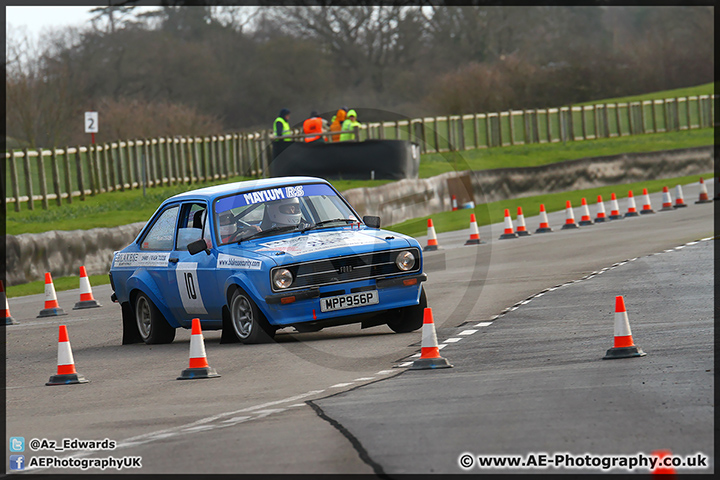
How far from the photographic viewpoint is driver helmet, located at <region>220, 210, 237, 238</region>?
12492mm

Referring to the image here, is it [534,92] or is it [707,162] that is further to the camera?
[534,92]

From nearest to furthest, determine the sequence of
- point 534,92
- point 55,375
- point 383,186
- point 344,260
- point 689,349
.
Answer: point 689,349 → point 55,375 → point 344,260 → point 383,186 → point 534,92

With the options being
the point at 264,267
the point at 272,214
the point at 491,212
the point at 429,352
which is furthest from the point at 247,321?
the point at 491,212

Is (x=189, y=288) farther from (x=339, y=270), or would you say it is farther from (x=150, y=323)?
(x=339, y=270)

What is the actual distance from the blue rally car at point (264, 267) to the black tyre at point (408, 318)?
11 millimetres

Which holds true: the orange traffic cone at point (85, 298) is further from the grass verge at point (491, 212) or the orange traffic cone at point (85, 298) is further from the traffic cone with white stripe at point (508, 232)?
the traffic cone with white stripe at point (508, 232)

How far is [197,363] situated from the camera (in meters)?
10.3

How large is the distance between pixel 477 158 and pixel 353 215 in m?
39.2

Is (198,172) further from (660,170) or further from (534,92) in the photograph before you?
(534,92)

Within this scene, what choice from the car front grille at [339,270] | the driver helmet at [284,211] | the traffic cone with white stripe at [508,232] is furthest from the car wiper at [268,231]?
the traffic cone with white stripe at [508,232]

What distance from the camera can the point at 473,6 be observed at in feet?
299

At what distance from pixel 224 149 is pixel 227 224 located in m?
35.8

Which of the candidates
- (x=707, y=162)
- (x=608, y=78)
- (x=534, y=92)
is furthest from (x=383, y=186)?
(x=608, y=78)

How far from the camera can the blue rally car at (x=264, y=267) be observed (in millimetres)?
11523
